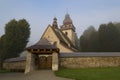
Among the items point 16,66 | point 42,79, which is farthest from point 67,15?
point 42,79

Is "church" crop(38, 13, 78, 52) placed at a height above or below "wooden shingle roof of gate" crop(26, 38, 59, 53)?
above

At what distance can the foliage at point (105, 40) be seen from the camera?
4375 centimetres

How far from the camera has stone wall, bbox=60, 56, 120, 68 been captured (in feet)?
92.5

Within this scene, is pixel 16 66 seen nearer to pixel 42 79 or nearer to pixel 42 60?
pixel 42 60

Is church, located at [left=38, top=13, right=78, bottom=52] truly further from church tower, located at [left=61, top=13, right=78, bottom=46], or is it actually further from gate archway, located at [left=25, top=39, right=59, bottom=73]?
gate archway, located at [left=25, top=39, right=59, bottom=73]

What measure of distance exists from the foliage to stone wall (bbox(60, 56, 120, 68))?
15506 mm

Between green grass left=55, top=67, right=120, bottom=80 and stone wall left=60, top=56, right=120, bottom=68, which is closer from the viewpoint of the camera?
green grass left=55, top=67, right=120, bottom=80

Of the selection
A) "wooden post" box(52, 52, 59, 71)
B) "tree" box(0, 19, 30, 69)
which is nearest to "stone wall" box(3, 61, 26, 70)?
"wooden post" box(52, 52, 59, 71)

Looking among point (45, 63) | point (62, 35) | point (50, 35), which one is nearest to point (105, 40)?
point (62, 35)

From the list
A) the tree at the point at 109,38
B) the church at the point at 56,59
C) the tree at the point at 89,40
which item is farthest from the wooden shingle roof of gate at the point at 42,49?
Result: the tree at the point at 89,40

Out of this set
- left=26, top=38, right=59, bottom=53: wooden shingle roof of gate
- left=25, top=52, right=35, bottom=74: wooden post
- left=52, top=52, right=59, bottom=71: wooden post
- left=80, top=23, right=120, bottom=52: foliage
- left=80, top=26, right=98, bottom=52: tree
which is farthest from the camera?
left=80, top=26, right=98, bottom=52: tree

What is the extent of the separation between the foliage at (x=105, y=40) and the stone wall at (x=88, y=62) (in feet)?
50.9

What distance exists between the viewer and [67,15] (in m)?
63.3

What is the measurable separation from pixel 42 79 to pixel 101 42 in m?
27.7
